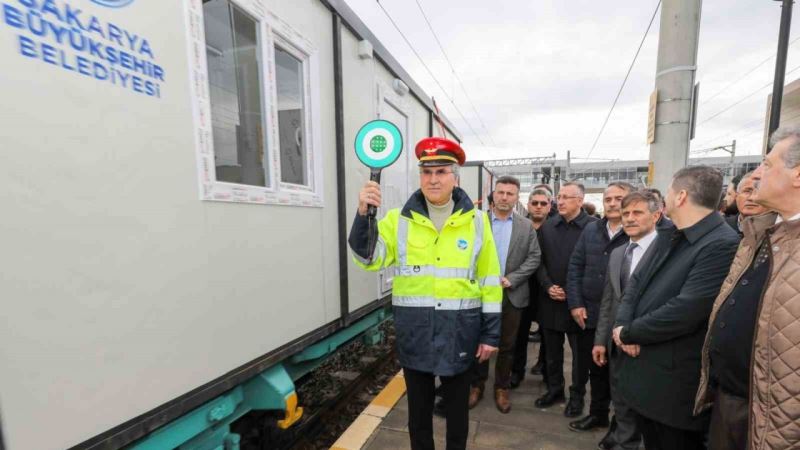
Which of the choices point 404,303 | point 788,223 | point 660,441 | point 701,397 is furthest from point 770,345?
point 404,303

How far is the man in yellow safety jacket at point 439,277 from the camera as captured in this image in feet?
6.61

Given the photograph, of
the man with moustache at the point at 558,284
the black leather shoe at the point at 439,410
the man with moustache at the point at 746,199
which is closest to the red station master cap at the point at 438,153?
the man with moustache at the point at 558,284

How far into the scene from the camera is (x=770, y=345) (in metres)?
1.32

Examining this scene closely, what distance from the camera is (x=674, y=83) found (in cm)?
468

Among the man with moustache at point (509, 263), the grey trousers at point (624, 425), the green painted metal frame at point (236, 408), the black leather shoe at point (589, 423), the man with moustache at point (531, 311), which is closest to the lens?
the green painted metal frame at point (236, 408)

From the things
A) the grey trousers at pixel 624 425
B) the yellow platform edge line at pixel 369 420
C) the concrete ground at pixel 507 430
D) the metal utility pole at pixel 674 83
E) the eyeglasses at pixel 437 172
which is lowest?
the concrete ground at pixel 507 430

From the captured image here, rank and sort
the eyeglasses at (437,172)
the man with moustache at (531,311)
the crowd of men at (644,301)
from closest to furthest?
1. the crowd of men at (644,301)
2. the eyeglasses at (437,172)
3. the man with moustache at (531,311)

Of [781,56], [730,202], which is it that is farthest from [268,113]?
[781,56]

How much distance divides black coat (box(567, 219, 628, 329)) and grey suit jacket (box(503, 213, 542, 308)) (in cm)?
32

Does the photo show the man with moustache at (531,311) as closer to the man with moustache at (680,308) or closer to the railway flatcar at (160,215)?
the man with moustache at (680,308)

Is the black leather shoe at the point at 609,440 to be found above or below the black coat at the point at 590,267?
below

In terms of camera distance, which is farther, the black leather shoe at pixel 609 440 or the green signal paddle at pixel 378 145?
the black leather shoe at pixel 609 440

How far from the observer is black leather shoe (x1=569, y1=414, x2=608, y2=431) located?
2.96 meters

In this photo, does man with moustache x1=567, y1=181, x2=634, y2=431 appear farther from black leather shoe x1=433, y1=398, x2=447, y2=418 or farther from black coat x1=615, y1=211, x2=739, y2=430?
black leather shoe x1=433, y1=398, x2=447, y2=418
